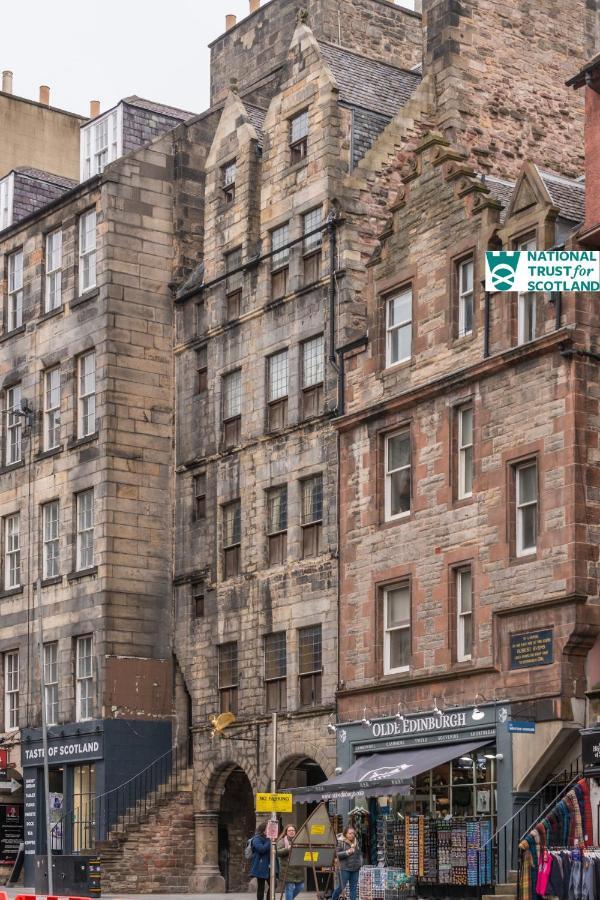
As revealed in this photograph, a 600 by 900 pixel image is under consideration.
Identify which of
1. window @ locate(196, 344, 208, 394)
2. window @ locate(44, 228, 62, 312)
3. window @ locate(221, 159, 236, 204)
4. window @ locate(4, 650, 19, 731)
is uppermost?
window @ locate(221, 159, 236, 204)

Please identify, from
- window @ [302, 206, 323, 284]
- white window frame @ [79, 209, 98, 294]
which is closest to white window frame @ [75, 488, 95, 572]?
white window frame @ [79, 209, 98, 294]

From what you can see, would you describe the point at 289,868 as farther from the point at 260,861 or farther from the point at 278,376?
the point at 278,376

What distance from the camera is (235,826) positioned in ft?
158

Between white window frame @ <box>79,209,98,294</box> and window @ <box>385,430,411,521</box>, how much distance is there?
1288 cm

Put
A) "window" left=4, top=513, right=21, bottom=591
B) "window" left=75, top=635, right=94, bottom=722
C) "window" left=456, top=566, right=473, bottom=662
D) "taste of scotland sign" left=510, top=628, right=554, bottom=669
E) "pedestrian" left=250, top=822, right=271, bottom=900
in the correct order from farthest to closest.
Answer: "window" left=4, top=513, right=21, bottom=591
"window" left=75, top=635, right=94, bottom=722
"window" left=456, top=566, right=473, bottom=662
"pedestrian" left=250, top=822, right=271, bottom=900
"taste of scotland sign" left=510, top=628, right=554, bottom=669

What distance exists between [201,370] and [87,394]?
3.44 m

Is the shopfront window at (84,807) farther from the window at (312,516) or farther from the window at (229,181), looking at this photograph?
the window at (229,181)

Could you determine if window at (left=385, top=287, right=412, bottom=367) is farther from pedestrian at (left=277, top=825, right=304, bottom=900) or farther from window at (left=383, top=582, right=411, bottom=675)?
pedestrian at (left=277, top=825, right=304, bottom=900)

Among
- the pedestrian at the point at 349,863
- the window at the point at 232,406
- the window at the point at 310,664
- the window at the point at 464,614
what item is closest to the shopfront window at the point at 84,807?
the window at the point at 310,664

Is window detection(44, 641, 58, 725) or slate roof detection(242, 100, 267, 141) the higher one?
slate roof detection(242, 100, 267, 141)

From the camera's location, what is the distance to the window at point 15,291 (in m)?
55.6

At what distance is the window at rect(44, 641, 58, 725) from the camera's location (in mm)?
51125

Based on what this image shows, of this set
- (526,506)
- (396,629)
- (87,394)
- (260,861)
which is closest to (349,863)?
(260,861)

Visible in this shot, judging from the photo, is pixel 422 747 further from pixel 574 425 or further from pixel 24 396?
pixel 24 396
